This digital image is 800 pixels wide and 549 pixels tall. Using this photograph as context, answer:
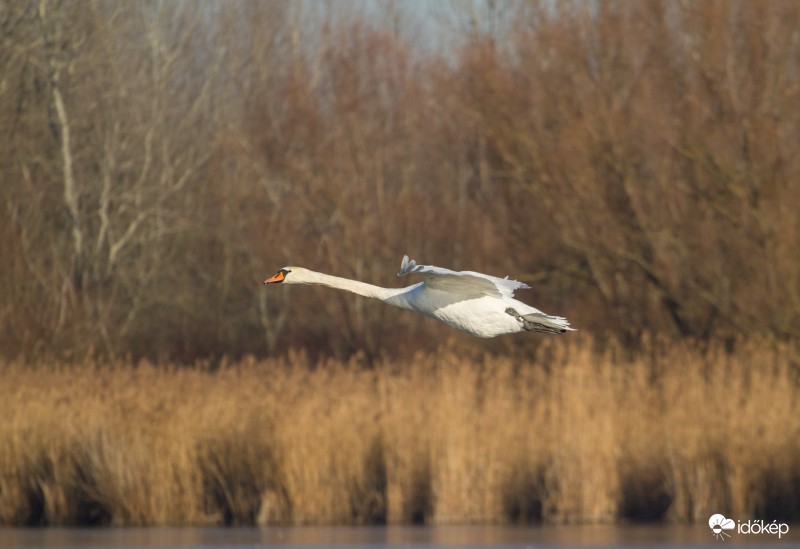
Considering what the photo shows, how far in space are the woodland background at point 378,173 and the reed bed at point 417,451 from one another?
111 inches

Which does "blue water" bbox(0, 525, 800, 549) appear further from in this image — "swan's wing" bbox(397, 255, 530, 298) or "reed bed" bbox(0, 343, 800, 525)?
"swan's wing" bbox(397, 255, 530, 298)

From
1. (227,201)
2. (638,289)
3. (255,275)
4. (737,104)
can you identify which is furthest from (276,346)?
(737,104)

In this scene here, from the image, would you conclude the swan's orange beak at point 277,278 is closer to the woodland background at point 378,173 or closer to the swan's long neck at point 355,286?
the swan's long neck at point 355,286

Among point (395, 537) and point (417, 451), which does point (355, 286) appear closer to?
point (395, 537)

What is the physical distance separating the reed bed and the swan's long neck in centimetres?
545

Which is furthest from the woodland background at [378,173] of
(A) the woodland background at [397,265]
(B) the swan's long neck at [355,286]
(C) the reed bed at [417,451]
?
(B) the swan's long neck at [355,286]

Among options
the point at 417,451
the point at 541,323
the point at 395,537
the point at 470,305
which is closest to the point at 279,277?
the point at 470,305

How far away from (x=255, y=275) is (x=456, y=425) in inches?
505

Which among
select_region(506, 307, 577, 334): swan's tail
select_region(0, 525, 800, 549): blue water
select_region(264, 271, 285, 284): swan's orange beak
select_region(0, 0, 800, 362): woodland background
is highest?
select_region(0, 0, 800, 362): woodland background

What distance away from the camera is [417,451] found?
46.5ft

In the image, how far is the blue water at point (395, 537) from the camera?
13094mm

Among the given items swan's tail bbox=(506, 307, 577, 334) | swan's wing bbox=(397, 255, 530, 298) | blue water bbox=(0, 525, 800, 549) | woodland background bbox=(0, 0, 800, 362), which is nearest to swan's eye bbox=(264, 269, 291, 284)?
swan's wing bbox=(397, 255, 530, 298)

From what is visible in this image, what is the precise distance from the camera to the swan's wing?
24.9 ft

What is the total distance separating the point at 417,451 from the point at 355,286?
19.5 ft
